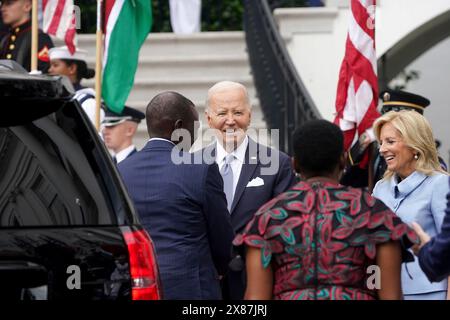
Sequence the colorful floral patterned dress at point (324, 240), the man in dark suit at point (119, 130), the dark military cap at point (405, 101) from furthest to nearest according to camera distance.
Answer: the man in dark suit at point (119, 130) < the dark military cap at point (405, 101) < the colorful floral patterned dress at point (324, 240)

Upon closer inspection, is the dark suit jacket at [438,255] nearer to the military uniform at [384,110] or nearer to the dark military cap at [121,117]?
the military uniform at [384,110]

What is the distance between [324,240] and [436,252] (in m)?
0.51

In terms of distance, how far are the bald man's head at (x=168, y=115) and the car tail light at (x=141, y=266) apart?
6.76ft

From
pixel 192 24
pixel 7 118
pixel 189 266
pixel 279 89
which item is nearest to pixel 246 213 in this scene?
pixel 189 266

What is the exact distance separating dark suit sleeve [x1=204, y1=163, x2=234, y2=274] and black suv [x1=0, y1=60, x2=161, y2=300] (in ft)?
5.27

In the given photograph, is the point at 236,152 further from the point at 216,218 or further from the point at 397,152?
the point at 216,218

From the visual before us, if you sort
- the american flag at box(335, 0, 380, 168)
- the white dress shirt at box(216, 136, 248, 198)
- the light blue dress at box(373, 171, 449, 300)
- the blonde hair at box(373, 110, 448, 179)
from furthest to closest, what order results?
the american flag at box(335, 0, 380, 168) < the white dress shirt at box(216, 136, 248, 198) < the blonde hair at box(373, 110, 448, 179) < the light blue dress at box(373, 171, 449, 300)

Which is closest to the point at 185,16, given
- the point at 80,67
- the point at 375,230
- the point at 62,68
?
the point at 80,67

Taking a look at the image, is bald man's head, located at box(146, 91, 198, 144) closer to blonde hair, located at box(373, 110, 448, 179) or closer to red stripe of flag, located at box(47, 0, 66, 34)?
blonde hair, located at box(373, 110, 448, 179)

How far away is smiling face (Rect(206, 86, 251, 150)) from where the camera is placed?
8.25 meters

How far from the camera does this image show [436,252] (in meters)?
5.40

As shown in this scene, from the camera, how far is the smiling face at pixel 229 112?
8250 mm

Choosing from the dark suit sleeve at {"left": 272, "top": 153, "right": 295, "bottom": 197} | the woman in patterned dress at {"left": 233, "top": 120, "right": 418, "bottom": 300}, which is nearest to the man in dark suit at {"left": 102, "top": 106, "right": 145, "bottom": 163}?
the dark suit sleeve at {"left": 272, "top": 153, "right": 295, "bottom": 197}

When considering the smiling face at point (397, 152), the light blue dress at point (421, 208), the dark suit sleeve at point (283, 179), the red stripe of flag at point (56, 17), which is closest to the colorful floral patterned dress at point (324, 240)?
the light blue dress at point (421, 208)
